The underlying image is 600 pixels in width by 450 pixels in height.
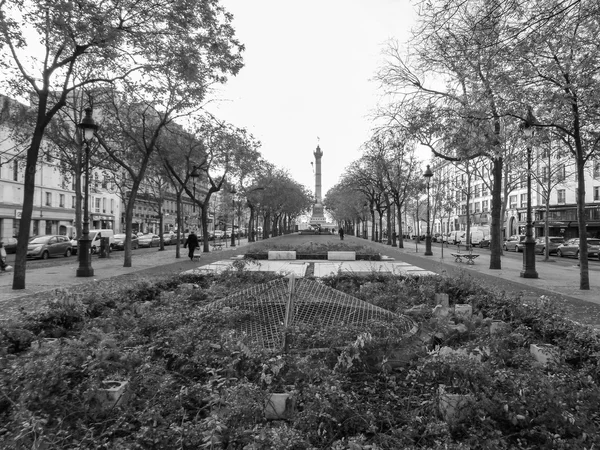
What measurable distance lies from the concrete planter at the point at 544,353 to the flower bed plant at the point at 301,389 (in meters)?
0.09

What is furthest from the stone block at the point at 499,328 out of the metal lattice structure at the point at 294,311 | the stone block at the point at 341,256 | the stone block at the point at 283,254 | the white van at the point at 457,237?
the white van at the point at 457,237

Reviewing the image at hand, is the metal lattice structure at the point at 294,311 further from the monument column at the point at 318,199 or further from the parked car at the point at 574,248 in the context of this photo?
the monument column at the point at 318,199

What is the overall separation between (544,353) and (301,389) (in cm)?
281

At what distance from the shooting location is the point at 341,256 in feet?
72.4

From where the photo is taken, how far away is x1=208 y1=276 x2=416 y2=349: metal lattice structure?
189 inches

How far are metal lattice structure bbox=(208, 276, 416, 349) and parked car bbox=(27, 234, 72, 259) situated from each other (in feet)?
80.7

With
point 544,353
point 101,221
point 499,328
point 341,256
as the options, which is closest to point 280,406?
point 544,353

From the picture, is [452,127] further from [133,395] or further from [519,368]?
[133,395]

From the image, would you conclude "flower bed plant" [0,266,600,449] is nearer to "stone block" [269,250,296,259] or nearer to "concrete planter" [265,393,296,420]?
"concrete planter" [265,393,296,420]

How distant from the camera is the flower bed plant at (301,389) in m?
2.89

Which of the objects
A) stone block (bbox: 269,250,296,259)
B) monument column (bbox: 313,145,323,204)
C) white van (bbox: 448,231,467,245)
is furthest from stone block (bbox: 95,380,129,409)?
monument column (bbox: 313,145,323,204)

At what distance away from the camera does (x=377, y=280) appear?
10.2m

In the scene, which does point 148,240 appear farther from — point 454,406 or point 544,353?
point 454,406

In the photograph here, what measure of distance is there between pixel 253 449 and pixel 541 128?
13.8 metres
